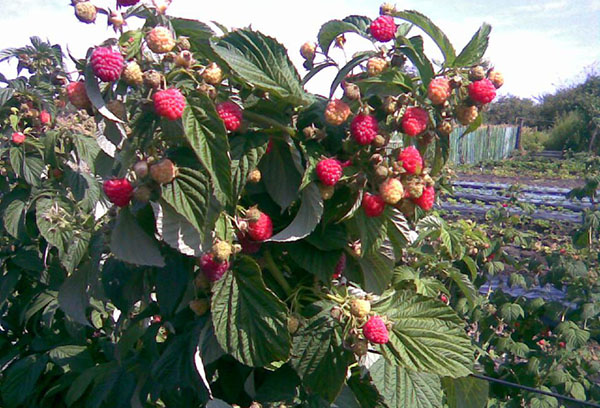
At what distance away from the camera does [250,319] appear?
95cm

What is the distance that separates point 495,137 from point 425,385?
2465 centimetres

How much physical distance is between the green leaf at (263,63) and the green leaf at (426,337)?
17.9 inches

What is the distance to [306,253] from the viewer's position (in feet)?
3.45

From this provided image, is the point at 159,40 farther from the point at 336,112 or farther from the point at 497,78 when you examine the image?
the point at 497,78

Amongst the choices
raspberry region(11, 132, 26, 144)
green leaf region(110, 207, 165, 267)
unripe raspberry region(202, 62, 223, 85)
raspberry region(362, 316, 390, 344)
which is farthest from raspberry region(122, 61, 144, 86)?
raspberry region(11, 132, 26, 144)

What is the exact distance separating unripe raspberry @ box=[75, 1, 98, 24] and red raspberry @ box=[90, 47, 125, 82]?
0.15 metres

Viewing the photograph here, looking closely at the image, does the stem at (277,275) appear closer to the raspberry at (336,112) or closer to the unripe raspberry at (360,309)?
the unripe raspberry at (360,309)

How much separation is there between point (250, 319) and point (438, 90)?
0.50 m

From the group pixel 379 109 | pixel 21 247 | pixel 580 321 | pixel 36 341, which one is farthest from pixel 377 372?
pixel 580 321

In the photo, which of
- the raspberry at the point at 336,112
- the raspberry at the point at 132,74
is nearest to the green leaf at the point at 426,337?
the raspberry at the point at 336,112

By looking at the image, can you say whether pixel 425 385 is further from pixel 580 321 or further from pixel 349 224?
pixel 580 321

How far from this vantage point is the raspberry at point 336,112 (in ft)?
3.00

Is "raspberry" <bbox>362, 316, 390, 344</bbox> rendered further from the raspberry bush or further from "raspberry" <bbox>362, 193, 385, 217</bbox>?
"raspberry" <bbox>362, 193, 385, 217</bbox>

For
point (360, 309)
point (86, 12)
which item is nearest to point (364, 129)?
point (360, 309)
